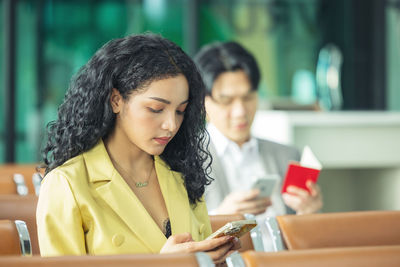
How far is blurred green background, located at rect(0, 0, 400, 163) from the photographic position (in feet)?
25.7

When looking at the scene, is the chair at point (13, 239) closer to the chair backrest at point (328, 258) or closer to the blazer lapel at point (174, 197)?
the blazer lapel at point (174, 197)

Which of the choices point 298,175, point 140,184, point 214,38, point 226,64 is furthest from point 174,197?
point 214,38

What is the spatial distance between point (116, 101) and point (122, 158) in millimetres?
177

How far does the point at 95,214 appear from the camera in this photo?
5.96ft

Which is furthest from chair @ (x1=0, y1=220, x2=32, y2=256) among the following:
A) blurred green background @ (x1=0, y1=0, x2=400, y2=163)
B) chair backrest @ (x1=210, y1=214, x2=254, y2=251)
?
blurred green background @ (x1=0, y1=0, x2=400, y2=163)

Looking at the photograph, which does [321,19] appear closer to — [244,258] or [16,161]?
[16,161]

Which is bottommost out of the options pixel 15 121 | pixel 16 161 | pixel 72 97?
pixel 16 161

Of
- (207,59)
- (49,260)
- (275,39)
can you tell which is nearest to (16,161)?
(275,39)

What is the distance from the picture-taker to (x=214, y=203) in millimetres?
3240

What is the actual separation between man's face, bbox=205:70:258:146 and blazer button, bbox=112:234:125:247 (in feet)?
5.32

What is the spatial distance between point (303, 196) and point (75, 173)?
4.99ft

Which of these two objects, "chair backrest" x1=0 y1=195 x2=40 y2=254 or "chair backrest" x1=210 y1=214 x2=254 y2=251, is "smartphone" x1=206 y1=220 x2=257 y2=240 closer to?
"chair backrest" x1=210 y1=214 x2=254 y2=251

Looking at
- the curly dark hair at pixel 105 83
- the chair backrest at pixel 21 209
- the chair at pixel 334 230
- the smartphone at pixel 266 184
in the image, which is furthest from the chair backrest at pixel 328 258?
the smartphone at pixel 266 184

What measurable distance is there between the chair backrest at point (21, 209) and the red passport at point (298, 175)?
1.25 meters
